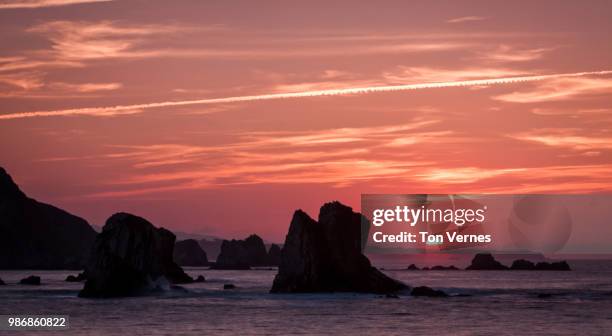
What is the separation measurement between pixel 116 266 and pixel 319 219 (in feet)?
81.2

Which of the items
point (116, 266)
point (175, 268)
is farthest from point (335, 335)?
point (175, 268)

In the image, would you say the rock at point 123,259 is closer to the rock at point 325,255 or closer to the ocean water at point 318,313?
the ocean water at point 318,313

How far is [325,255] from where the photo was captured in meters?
129

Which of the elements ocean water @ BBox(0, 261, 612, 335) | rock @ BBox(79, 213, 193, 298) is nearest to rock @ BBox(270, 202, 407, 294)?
ocean water @ BBox(0, 261, 612, 335)

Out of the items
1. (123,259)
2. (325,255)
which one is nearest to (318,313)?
(325,255)

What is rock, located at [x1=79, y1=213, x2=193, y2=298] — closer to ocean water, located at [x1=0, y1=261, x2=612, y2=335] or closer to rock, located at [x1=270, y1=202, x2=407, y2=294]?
ocean water, located at [x1=0, y1=261, x2=612, y2=335]

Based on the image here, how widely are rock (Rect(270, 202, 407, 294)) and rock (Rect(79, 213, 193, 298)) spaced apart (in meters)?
16.2

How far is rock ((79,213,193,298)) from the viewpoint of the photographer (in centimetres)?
12962

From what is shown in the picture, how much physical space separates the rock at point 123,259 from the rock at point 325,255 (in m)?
16.2

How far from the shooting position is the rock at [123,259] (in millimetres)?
129625

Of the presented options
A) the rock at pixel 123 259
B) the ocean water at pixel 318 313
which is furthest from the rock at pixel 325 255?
the rock at pixel 123 259

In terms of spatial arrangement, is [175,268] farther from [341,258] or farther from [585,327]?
[585,327]

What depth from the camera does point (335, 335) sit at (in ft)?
270

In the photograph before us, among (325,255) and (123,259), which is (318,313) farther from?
(123,259)
